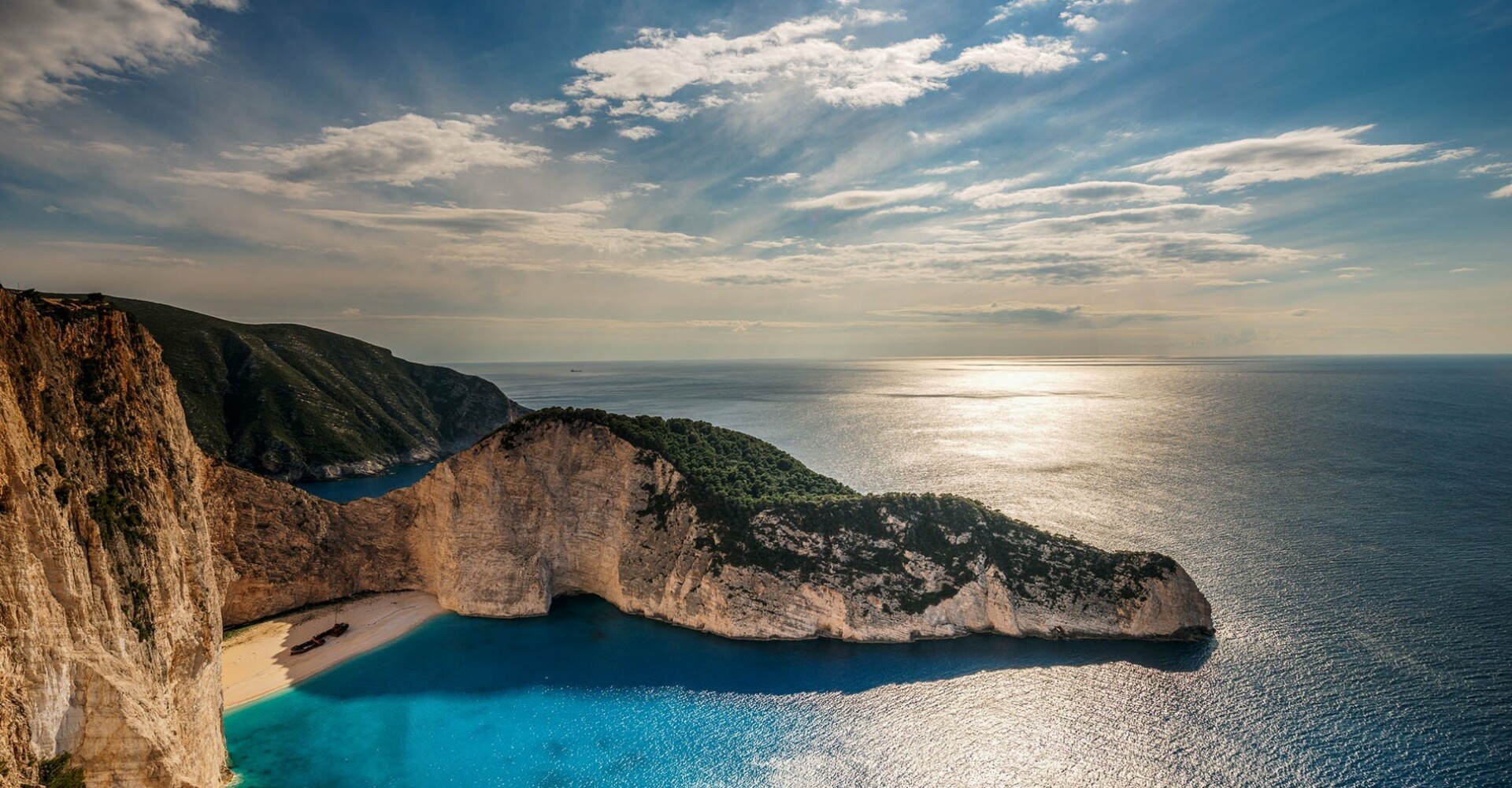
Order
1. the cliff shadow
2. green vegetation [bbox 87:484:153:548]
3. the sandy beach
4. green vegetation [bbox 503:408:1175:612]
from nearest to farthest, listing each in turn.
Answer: green vegetation [bbox 87:484:153:548]
the cliff shadow
the sandy beach
green vegetation [bbox 503:408:1175:612]

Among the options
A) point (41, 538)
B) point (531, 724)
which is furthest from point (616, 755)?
point (41, 538)

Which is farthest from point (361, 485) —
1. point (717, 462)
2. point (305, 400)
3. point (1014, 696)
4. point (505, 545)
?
point (1014, 696)

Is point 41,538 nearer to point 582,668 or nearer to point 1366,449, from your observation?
point 582,668

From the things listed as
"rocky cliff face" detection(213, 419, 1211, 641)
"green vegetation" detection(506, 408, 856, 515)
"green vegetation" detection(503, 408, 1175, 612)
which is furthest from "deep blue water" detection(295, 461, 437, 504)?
"green vegetation" detection(503, 408, 1175, 612)

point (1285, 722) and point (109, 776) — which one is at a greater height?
point (109, 776)

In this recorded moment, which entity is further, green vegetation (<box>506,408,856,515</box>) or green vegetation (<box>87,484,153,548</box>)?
green vegetation (<box>506,408,856,515</box>)

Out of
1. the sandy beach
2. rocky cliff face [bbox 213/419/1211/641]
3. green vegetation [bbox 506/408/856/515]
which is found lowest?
the sandy beach

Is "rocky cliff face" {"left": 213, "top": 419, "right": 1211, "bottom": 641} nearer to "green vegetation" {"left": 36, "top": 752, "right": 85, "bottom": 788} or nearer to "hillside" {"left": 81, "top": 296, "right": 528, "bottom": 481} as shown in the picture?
"green vegetation" {"left": 36, "top": 752, "right": 85, "bottom": 788}

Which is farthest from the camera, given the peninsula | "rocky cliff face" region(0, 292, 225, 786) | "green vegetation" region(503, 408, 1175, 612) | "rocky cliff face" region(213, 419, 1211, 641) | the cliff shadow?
"green vegetation" region(503, 408, 1175, 612)

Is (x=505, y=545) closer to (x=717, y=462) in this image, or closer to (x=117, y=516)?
(x=717, y=462)
